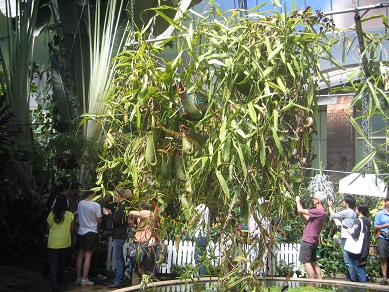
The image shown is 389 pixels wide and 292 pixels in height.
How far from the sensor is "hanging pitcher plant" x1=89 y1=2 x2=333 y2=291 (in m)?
2.37

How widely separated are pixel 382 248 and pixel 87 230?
16.8 ft

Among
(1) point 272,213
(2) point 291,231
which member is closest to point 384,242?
(2) point 291,231

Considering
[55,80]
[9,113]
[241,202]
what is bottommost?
→ [241,202]

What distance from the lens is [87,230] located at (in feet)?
27.5

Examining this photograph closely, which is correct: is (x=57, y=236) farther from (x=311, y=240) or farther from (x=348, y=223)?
(x=348, y=223)

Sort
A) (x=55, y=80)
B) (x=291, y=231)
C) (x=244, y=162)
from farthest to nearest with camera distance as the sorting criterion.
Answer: (x=55, y=80) → (x=291, y=231) → (x=244, y=162)

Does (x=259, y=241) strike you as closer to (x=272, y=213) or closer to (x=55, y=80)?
(x=272, y=213)

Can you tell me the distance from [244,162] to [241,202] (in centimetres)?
27

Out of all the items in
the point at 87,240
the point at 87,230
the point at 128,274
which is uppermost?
the point at 87,230

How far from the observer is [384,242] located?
8.82m

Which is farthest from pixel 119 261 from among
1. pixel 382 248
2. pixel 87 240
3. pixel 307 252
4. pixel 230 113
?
pixel 230 113

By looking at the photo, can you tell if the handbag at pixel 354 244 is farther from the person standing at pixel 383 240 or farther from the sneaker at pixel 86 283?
the sneaker at pixel 86 283

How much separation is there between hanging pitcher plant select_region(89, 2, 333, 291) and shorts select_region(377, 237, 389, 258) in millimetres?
6829

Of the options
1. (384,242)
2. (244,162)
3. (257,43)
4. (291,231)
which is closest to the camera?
(244,162)
